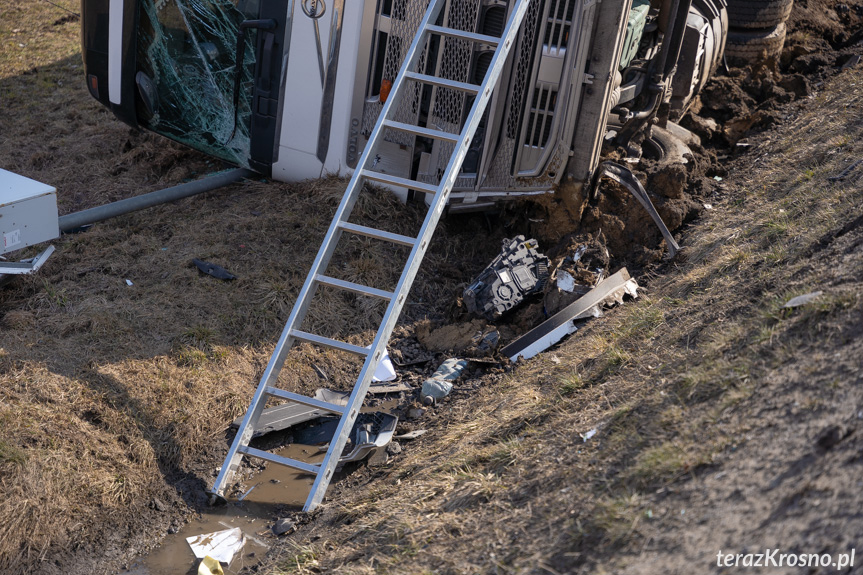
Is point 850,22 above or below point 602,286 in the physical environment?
above

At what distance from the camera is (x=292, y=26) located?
552 centimetres

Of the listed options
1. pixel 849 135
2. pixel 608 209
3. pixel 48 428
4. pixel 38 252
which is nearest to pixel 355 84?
pixel 608 209

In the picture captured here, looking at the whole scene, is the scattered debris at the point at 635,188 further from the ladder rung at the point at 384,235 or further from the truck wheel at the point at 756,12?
the truck wheel at the point at 756,12

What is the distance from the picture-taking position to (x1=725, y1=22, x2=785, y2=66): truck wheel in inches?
340

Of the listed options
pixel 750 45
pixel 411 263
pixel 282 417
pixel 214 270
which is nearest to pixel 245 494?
pixel 282 417

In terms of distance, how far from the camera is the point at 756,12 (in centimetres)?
849

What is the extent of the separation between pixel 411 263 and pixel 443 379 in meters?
0.98

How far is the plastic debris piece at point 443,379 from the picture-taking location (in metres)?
4.70

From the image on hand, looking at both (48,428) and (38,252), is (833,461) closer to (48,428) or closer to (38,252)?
(48,428)

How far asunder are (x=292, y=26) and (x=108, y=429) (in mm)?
3175

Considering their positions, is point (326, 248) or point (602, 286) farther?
point (602, 286)

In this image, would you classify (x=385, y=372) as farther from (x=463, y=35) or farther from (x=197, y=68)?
(x=197, y=68)

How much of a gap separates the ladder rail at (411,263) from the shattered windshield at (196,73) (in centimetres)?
183

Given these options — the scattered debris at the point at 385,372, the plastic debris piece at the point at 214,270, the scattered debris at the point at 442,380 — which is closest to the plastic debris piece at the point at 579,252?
the scattered debris at the point at 442,380
